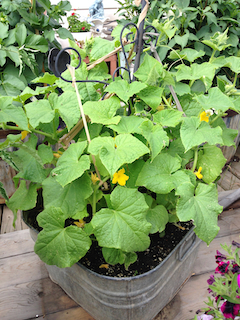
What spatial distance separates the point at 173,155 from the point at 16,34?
45.6 inches

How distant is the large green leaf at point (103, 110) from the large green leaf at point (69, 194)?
172 mm

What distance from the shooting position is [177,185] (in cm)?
72

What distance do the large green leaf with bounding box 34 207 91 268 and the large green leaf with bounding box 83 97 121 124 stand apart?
0.92 feet

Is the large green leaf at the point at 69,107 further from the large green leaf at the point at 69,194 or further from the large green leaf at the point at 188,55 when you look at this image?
the large green leaf at the point at 188,55

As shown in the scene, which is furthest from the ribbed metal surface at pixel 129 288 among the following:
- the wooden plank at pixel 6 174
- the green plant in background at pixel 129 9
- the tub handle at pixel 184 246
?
the green plant in background at pixel 129 9

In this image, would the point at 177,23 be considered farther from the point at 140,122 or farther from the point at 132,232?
the point at 132,232

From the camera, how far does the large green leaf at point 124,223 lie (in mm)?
662

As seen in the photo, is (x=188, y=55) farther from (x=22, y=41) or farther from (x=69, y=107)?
(x=22, y=41)

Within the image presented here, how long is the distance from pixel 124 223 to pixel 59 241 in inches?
7.4

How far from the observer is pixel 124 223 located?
679 millimetres

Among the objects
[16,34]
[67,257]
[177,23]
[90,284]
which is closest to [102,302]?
[90,284]

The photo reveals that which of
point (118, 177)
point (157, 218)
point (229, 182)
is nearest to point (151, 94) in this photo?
point (118, 177)

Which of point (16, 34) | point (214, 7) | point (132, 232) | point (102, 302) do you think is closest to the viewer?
point (132, 232)

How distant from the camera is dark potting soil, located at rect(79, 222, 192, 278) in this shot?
0.80 metres
